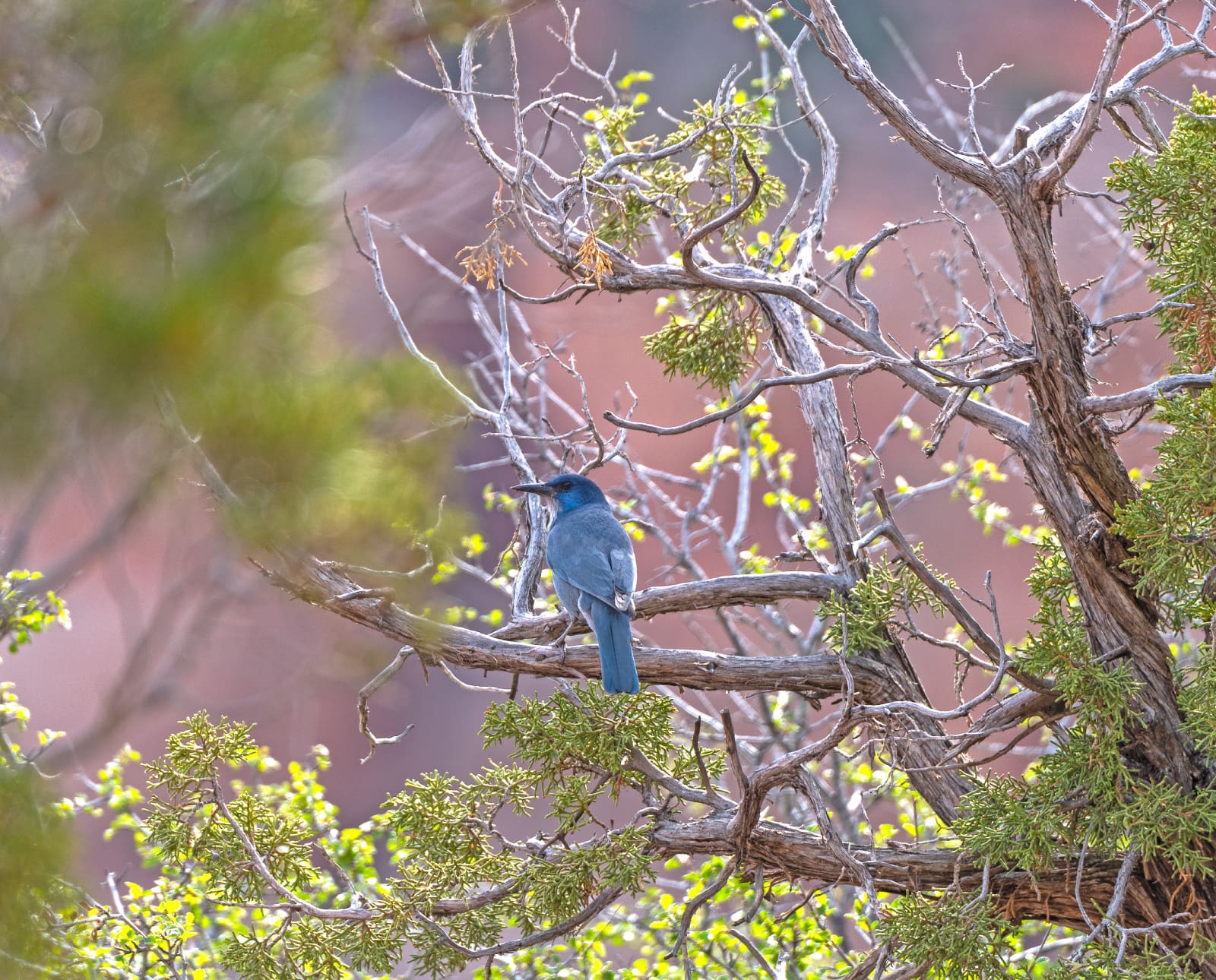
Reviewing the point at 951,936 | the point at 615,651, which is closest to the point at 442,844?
the point at 615,651

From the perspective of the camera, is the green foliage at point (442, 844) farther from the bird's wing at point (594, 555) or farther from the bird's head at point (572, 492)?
the bird's head at point (572, 492)

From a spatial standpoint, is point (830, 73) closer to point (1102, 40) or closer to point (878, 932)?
point (1102, 40)

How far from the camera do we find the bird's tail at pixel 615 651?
279cm

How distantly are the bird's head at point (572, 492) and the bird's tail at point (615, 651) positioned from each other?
687 millimetres

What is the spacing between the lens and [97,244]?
102 centimetres

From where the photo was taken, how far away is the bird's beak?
3311 millimetres

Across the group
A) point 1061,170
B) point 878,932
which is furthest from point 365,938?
point 1061,170

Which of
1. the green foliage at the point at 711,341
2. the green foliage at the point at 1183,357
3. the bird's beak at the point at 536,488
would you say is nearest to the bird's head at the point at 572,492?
the bird's beak at the point at 536,488

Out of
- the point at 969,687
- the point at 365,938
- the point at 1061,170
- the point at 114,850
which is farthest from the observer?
the point at 114,850

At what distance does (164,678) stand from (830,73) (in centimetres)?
713

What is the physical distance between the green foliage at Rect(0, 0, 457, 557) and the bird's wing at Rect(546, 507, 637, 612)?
1942 mm

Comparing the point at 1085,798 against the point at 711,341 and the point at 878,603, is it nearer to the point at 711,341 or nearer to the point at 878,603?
the point at 878,603

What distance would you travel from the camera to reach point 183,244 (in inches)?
42.3

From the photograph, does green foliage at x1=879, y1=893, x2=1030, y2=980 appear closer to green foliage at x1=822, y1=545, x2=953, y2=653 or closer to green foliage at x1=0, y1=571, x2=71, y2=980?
green foliage at x1=822, y1=545, x2=953, y2=653
